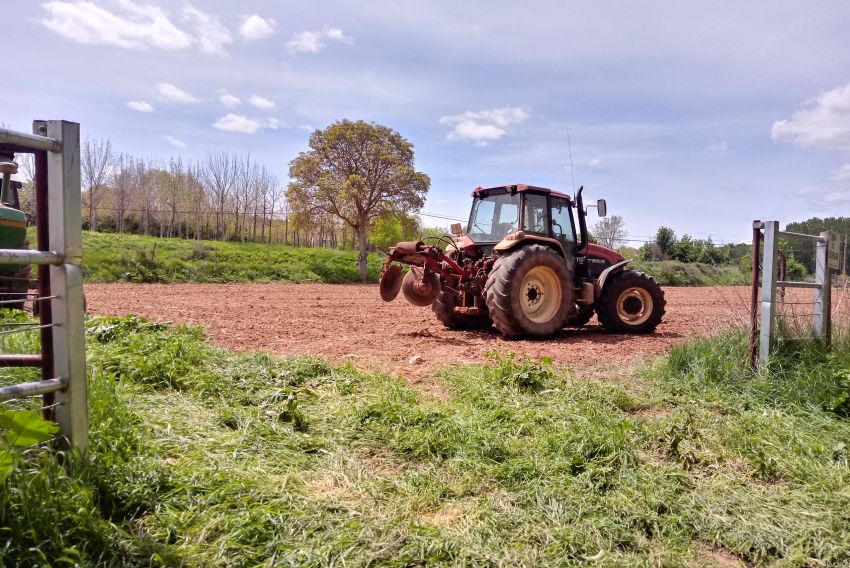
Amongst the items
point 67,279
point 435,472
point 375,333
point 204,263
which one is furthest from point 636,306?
point 204,263

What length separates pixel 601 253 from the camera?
861 cm

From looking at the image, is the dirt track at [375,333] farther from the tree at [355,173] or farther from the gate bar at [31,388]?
the tree at [355,173]

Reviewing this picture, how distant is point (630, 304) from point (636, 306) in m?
0.10

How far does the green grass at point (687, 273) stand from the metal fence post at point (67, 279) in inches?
995

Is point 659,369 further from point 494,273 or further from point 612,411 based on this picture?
point 494,273

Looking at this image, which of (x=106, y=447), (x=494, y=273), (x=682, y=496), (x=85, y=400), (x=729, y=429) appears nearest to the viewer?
(x=85, y=400)

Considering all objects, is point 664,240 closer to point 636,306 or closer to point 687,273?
point 687,273

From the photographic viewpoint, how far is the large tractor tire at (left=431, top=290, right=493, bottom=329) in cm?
809

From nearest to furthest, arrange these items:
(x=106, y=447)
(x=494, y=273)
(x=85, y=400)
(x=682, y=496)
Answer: (x=85, y=400)
(x=106, y=447)
(x=682, y=496)
(x=494, y=273)

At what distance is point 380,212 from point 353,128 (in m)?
3.41

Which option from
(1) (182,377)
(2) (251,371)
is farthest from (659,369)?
(1) (182,377)

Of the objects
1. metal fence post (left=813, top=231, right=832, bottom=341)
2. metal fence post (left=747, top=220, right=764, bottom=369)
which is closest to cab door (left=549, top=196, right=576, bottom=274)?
metal fence post (left=747, top=220, right=764, bottom=369)

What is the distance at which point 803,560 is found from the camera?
7.11ft

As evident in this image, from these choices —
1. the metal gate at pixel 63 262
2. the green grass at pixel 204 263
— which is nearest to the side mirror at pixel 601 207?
the metal gate at pixel 63 262
